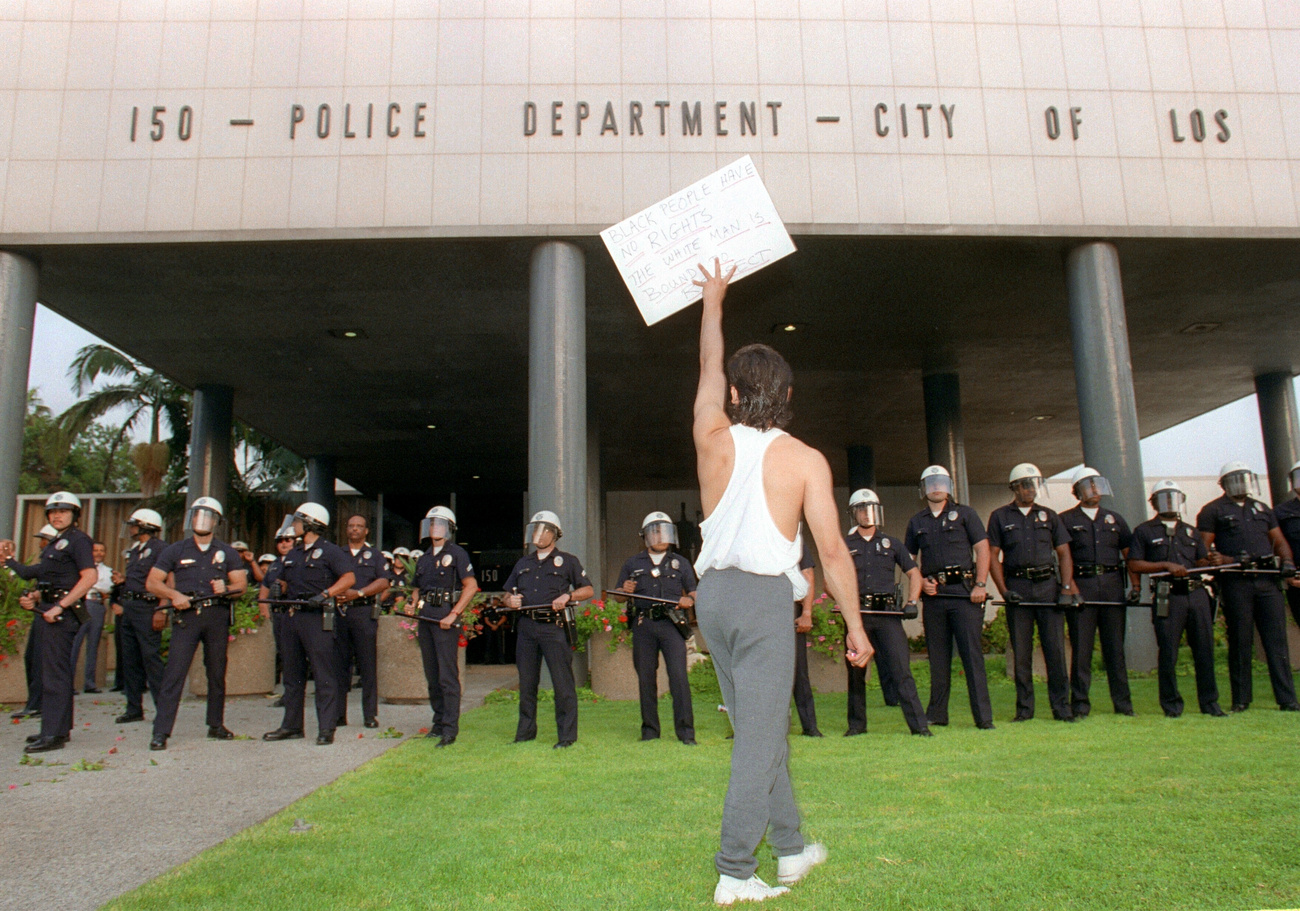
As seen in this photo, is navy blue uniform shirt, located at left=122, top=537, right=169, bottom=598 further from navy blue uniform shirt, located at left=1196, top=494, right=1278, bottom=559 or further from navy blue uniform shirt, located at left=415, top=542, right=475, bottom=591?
navy blue uniform shirt, located at left=1196, top=494, right=1278, bottom=559

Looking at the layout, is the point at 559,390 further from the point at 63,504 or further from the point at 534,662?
the point at 63,504

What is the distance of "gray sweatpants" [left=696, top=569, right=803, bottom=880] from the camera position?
301 cm

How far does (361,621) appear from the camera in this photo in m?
8.72

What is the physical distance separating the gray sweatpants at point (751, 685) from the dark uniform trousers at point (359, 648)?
20.8 ft

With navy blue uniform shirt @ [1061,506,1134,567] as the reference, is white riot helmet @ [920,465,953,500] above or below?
above

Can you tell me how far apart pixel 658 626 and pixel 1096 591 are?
12.8ft

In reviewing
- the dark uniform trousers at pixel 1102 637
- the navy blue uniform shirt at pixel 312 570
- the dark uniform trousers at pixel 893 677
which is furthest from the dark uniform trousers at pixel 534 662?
the dark uniform trousers at pixel 1102 637

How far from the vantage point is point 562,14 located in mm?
11594

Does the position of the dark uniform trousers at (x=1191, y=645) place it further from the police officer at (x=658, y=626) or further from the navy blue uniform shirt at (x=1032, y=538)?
the police officer at (x=658, y=626)

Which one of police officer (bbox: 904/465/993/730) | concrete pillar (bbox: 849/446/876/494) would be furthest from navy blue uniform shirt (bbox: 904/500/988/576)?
concrete pillar (bbox: 849/446/876/494)

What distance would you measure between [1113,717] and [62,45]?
14.0 meters

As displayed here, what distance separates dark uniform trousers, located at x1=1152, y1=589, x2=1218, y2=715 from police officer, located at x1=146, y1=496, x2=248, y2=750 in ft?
26.2

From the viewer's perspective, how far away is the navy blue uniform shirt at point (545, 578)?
7.78m

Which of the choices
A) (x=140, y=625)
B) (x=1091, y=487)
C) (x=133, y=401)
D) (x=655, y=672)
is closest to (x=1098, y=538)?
(x=1091, y=487)
